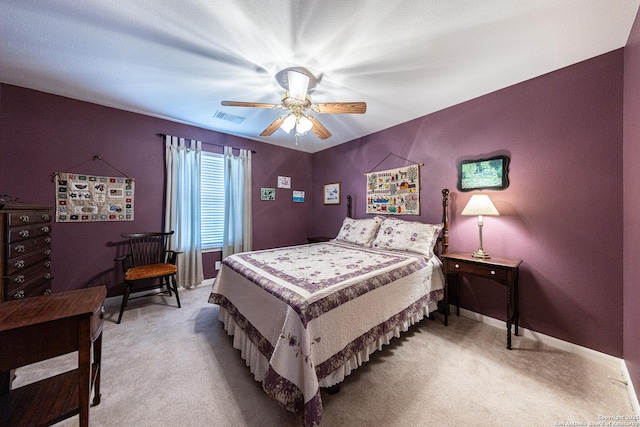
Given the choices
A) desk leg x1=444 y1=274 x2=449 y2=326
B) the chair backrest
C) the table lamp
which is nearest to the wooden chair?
the chair backrest

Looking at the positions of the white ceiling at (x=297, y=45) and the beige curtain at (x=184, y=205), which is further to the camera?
the beige curtain at (x=184, y=205)

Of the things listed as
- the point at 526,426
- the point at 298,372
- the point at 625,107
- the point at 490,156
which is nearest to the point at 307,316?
the point at 298,372

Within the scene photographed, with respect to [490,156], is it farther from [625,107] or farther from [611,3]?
[611,3]

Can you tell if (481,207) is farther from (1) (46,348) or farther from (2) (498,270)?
(1) (46,348)

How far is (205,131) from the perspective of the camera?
3.51 m

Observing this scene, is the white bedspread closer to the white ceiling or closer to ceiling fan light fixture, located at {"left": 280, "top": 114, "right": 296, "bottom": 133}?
ceiling fan light fixture, located at {"left": 280, "top": 114, "right": 296, "bottom": 133}

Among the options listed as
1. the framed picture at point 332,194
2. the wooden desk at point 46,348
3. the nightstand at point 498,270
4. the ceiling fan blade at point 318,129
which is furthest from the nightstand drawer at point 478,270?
the wooden desk at point 46,348

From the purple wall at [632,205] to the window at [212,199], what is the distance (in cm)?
433

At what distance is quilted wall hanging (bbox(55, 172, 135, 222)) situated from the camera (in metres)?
2.55

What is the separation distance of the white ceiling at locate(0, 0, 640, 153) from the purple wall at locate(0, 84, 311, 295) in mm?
242

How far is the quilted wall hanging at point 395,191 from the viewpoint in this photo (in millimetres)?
3096

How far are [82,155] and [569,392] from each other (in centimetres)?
505

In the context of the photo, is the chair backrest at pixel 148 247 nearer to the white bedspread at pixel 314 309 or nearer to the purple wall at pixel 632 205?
the white bedspread at pixel 314 309

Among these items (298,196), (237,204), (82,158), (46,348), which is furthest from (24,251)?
(298,196)
